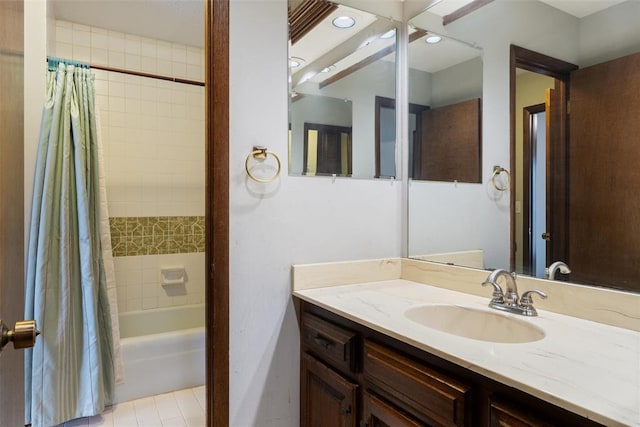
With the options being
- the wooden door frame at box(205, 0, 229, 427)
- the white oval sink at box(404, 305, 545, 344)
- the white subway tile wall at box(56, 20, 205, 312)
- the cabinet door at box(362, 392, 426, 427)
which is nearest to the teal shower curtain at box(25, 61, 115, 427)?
the white subway tile wall at box(56, 20, 205, 312)

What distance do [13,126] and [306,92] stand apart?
1080 mm

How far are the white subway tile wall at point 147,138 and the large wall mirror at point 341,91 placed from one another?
5.41 ft

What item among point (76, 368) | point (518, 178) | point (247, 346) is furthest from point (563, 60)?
point (76, 368)

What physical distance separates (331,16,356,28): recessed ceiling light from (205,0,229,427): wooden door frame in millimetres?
515

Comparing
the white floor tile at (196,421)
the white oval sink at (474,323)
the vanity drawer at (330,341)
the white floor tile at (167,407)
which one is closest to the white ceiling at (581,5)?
the white oval sink at (474,323)

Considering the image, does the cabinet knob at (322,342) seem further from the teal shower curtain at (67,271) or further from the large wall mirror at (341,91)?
the teal shower curtain at (67,271)

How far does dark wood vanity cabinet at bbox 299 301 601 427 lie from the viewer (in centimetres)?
75

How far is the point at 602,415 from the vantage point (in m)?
0.59

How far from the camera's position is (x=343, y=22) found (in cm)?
168

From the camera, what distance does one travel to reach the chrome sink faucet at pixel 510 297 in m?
1.17

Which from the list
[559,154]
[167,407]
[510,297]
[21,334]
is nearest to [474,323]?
[510,297]

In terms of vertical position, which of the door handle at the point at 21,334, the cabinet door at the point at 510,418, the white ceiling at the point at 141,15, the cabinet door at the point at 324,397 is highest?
the white ceiling at the point at 141,15

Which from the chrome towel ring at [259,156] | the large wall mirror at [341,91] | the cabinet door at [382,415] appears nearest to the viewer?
the cabinet door at [382,415]

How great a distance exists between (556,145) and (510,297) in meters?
0.56
